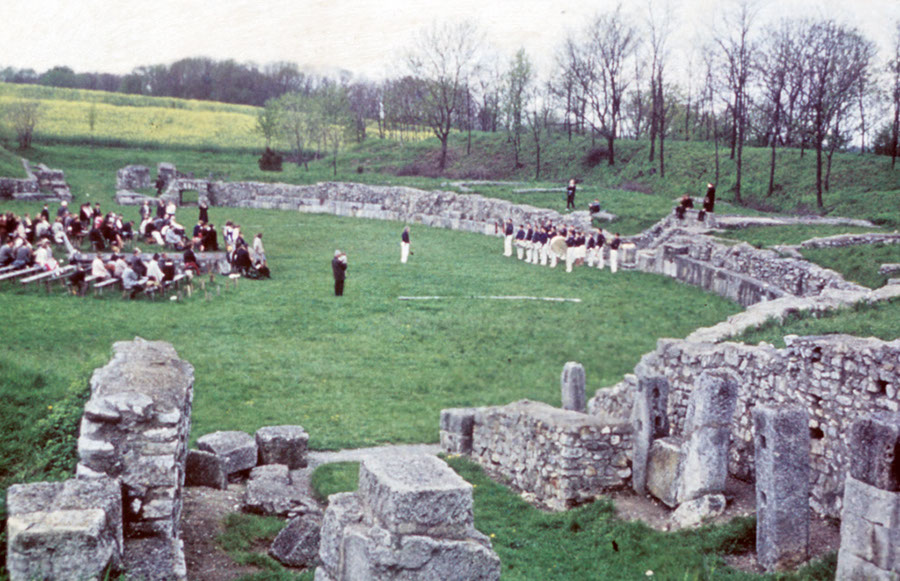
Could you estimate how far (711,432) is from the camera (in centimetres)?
1035

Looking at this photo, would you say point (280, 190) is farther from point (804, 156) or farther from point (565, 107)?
point (804, 156)

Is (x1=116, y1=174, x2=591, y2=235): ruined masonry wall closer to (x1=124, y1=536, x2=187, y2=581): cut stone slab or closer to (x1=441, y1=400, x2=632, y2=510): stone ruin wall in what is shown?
(x1=441, y1=400, x2=632, y2=510): stone ruin wall

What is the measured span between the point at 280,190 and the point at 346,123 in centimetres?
1407

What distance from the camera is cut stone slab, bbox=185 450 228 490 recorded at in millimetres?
10852

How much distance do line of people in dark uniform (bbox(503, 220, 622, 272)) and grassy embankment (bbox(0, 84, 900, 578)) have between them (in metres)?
1.24

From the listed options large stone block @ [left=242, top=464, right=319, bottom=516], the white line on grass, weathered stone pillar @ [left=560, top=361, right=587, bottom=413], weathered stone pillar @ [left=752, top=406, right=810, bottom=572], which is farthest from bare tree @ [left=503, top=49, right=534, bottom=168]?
weathered stone pillar @ [left=752, top=406, right=810, bottom=572]

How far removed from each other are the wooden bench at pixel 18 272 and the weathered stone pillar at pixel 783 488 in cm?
1999

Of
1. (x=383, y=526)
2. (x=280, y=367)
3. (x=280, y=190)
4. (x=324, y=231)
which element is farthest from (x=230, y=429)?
(x=280, y=190)

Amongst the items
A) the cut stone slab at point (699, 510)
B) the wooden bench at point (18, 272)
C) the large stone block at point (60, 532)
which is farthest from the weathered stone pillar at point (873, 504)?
the wooden bench at point (18, 272)

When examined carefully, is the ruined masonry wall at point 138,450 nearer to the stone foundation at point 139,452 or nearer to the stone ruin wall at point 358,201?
the stone foundation at point 139,452

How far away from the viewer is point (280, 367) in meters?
18.0

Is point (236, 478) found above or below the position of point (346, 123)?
below

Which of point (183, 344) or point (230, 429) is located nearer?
point (230, 429)

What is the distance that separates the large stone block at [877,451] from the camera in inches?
292
